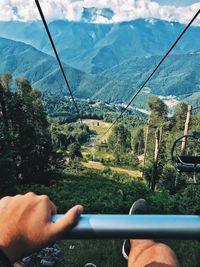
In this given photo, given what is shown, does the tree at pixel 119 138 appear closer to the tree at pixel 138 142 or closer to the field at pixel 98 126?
the tree at pixel 138 142

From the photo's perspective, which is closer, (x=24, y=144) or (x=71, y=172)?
(x=24, y=144)

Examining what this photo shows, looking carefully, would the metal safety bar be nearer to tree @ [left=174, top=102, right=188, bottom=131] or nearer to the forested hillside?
the forested hillside

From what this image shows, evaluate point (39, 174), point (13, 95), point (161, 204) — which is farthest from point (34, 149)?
point (161, 204)

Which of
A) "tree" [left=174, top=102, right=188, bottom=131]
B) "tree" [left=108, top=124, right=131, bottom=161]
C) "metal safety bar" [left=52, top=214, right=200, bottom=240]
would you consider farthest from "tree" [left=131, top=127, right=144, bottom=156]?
"metal safety bar" [left=52, top=214, right=200, bottom=240]

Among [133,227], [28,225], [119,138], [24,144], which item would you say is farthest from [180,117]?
[28,225]

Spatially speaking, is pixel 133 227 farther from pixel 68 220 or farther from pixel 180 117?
pixel 180 117

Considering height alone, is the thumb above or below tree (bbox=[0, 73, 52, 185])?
above
